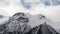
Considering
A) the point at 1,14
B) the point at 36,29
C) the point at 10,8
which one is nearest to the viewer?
the point at 36,29

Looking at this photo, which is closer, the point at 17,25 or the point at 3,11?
the point at 17,25

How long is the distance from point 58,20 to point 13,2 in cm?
56

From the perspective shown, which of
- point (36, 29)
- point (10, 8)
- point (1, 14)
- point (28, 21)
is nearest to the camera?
point (36, 29)

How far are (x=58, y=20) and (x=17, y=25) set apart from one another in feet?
1.35

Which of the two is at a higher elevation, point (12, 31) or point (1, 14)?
point (1, 14)

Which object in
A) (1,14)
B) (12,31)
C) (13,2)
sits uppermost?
(13,2)

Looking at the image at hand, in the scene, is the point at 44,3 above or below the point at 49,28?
above

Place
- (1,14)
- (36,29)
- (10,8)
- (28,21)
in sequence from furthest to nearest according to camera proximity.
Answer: (10,8)
(1,14)
(28,21)
(36,29)

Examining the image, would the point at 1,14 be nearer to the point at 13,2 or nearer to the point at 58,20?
the point at 13,2

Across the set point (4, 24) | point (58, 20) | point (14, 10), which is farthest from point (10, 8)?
point (58, 20)

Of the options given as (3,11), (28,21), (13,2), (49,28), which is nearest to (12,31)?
(28,21)

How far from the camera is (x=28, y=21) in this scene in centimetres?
98

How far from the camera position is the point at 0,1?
1331mm

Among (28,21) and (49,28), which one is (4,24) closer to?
(28,21)
